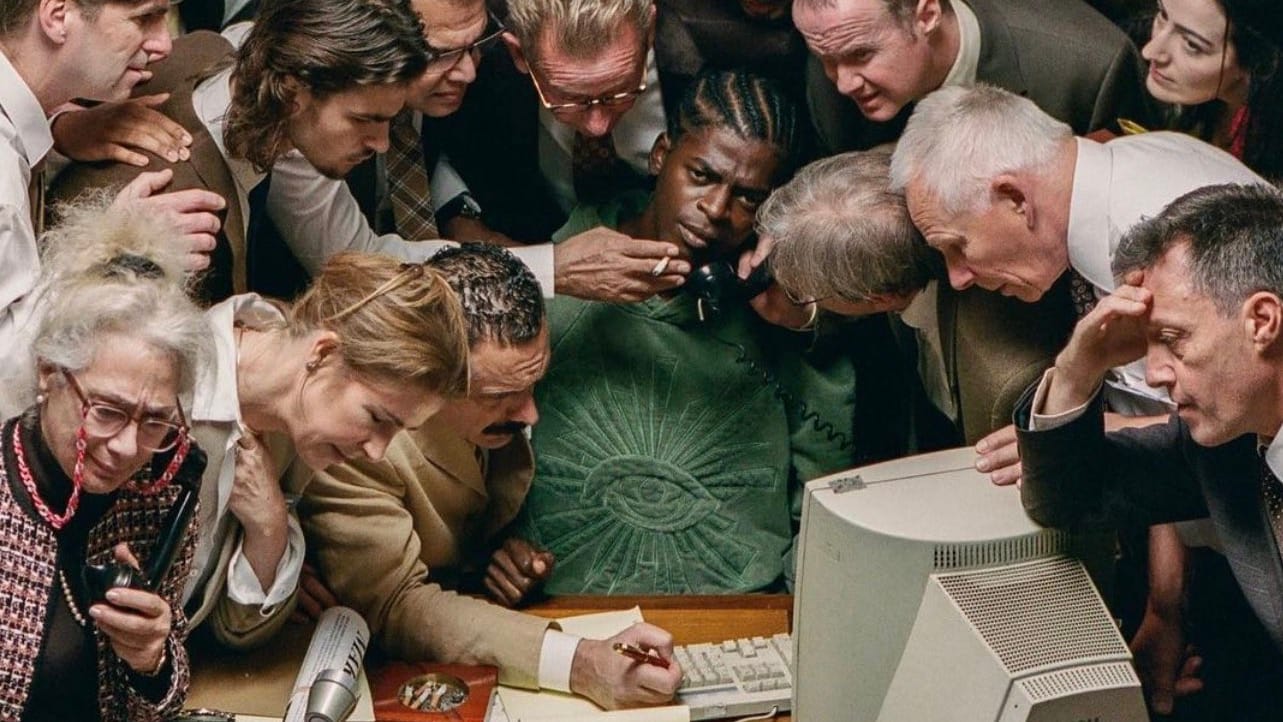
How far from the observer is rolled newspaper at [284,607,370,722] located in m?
2.65

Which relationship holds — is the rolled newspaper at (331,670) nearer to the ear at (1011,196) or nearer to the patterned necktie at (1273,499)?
the ear at (1011,196)

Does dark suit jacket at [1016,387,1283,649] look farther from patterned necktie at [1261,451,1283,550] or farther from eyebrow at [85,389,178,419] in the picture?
eyebrow at [85,389,178,419]

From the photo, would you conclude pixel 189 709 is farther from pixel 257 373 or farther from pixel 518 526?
pixel 518 526

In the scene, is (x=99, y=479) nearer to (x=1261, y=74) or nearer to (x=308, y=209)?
(x=308, y=209)

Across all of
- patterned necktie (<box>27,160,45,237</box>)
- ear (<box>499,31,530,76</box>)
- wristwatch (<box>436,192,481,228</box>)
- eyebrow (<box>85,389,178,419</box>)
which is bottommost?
wristwatch (<box>436,192,481,228</box>)

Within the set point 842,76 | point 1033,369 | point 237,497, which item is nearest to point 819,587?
point 1033,369

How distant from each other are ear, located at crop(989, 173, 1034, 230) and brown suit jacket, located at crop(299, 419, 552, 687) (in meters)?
1.05

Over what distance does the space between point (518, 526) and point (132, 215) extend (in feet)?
3.76

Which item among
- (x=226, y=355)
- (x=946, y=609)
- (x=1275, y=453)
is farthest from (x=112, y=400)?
(x=1275, y=453)

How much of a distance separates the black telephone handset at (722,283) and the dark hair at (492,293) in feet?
1.45

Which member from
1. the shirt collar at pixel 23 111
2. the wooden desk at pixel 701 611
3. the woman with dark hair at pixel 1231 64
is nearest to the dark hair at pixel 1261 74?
the woman with dark hair at pixel 1231 64

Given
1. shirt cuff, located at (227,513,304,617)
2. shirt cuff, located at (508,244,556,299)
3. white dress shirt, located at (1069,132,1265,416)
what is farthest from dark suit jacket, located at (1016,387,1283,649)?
shirt cuff, located at (227,513,304,617)

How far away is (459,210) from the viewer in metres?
3.55

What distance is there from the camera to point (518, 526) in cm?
338
